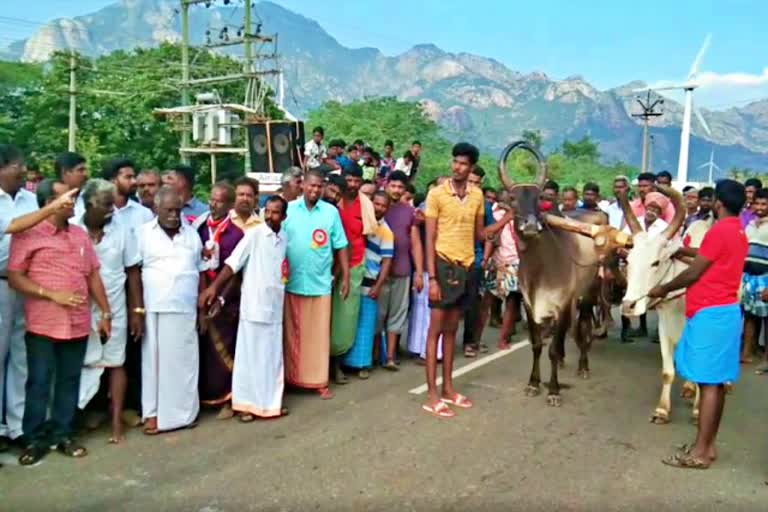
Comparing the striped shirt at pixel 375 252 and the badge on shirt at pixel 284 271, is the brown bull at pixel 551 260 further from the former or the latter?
the badge on shirt at pixel 284 271

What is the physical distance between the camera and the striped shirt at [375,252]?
729cm

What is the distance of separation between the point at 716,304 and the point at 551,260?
2088 mm

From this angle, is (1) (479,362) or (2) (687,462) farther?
(1) (479,362)

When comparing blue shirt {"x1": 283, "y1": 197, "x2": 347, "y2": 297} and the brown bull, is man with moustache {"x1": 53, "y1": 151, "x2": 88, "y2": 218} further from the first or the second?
the brown bull

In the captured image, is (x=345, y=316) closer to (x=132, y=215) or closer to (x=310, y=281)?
(x=310, y=281)

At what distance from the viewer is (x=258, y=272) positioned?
19.1 ft

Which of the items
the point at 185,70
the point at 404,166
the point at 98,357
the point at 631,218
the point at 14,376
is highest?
the point at 185,70

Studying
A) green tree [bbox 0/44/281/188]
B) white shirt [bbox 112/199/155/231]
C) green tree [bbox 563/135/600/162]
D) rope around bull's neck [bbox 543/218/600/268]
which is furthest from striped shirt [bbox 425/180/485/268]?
green tree [bbox 563/135/600/162]

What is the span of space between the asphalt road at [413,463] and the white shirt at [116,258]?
3.45ft

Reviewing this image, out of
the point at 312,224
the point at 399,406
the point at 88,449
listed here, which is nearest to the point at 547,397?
the point at 399,406

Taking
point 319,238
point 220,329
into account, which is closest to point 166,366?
point 220,329

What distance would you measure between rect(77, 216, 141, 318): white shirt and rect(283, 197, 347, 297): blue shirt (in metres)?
1.38

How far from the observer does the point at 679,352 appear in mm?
5082

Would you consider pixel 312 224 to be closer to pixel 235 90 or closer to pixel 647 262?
pixel 647 262
